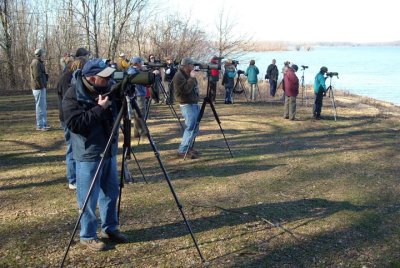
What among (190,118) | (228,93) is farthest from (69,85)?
(228,93)

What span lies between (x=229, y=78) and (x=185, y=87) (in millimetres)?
8291

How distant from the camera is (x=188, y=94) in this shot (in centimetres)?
725

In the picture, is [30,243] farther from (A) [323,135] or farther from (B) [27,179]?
(A) [323,135]

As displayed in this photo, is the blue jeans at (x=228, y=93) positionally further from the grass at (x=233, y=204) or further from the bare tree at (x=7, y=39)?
the bare tree at (x=7, y=39)

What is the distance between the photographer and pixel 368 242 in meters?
4.32

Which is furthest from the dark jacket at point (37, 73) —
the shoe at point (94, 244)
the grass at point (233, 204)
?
the shoe at point (94, 244)

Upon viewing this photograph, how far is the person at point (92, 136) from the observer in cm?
364

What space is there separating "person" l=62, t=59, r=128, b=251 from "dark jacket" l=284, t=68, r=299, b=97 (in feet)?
28.5

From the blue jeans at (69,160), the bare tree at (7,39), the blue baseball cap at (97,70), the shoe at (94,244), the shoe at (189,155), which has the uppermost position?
the bare tree at (7,39)

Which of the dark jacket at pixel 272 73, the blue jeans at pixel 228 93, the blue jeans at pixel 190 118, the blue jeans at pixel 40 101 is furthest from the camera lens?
the dark jacket at pixel 272 73

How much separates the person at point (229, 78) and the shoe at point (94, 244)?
11.8m

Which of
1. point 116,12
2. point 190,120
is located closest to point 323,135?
point 190,120

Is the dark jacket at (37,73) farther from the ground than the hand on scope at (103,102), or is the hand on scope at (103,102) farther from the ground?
the dark jacket at (37,73)

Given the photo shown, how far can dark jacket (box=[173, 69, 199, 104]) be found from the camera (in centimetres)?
723
